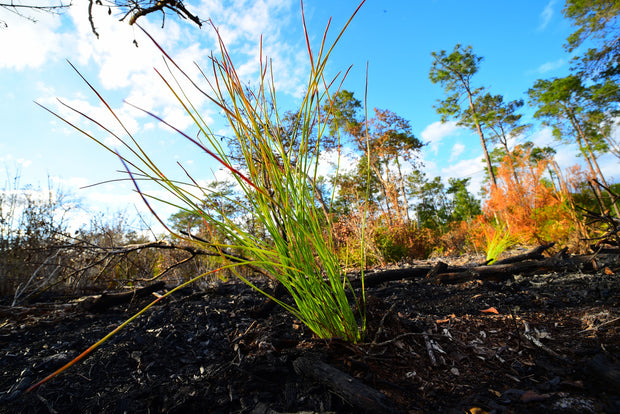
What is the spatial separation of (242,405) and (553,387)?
100cm

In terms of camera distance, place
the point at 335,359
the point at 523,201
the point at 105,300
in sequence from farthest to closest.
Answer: the point at 523,201 < the point at 105,300 < the point at 335,359

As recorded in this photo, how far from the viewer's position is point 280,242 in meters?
1.07

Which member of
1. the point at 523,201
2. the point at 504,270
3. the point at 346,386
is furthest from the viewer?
the point at 523,201

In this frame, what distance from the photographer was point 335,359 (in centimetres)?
104

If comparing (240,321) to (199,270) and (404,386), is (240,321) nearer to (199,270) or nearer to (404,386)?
(404,386)

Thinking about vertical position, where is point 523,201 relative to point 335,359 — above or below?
above

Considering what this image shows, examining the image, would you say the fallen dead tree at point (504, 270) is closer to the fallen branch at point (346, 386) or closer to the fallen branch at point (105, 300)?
the fallen branch at point (346, 386)

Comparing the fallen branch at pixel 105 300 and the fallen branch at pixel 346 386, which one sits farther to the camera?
the fallen branch at pixel 105 300

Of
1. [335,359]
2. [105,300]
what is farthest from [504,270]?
[105,300]

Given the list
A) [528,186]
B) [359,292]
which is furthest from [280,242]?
[528,186]

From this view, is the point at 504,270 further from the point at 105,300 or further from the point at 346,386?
the point at 105,300

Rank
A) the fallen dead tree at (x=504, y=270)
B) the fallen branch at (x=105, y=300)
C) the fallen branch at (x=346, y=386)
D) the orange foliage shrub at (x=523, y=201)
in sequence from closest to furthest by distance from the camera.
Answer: the fallen branch at (x=346, y=386) < the fallen branch at (x=105, y=300) < the fallen dead tree at (x=504, y=270) < the orange foliage shrub at (x=523, y=201)

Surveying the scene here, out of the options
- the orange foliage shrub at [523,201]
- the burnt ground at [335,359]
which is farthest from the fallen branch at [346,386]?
Result: the orange foliage shrub at [523,201]

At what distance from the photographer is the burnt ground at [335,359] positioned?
0.87 meters
